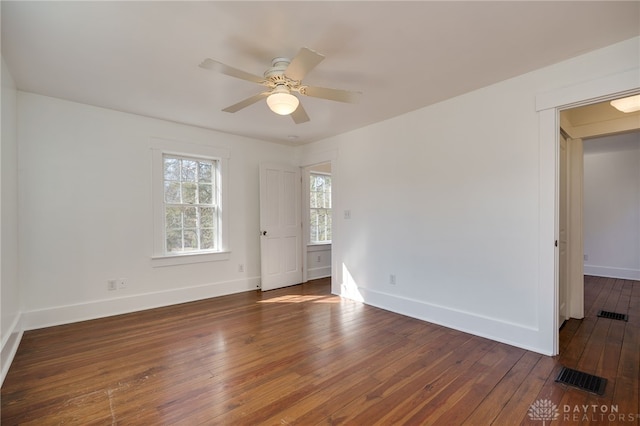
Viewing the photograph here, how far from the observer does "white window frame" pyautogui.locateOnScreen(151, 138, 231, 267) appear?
3.95m

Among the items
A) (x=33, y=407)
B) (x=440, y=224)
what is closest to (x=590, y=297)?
(x=440, y=224)

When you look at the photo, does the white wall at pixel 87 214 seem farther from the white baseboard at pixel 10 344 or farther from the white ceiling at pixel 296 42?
the white ceiling at pixel 296 42

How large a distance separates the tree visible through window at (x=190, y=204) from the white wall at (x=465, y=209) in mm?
2165

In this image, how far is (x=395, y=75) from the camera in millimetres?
2701

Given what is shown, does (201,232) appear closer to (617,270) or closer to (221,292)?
(221,292)

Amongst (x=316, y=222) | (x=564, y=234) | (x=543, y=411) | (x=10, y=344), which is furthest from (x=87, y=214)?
(x=564, y=234)

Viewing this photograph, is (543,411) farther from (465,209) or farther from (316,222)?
(316,222)

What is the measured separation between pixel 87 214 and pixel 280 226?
2.64 m

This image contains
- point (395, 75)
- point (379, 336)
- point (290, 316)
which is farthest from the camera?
Result: point (290, 316)

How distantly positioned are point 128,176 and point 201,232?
122 cm

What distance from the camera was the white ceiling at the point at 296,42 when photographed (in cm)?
186

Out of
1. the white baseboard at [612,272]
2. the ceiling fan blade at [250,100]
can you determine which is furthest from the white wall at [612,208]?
the ceiling fan blade at [250,100]

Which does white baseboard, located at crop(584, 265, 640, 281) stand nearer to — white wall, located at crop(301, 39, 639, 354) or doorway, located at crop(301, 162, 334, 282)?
white wall, located at crop(301, 39, 639, 354)

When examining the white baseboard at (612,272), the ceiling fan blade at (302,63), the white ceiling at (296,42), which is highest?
the white ceiling at (296,42)
